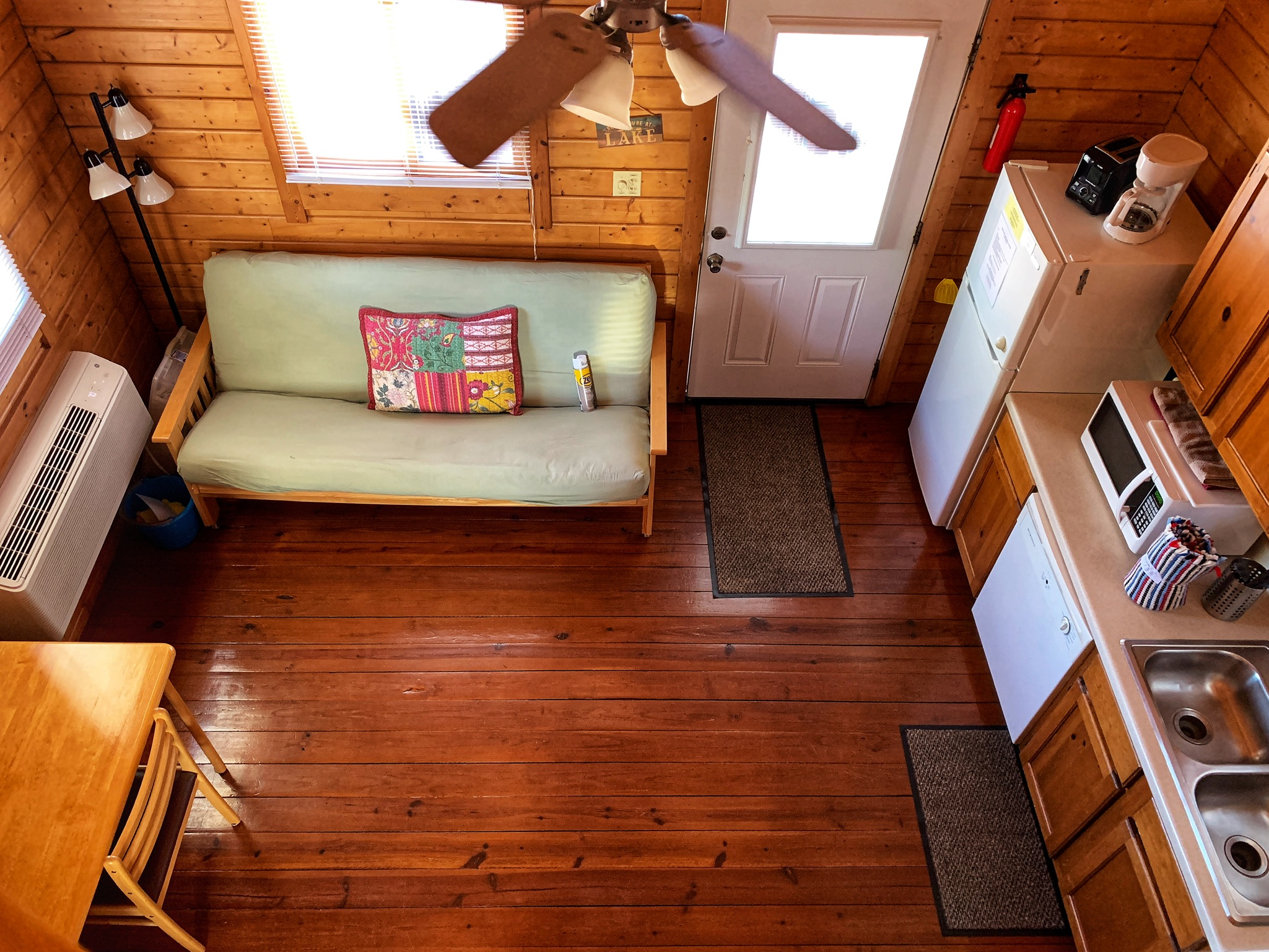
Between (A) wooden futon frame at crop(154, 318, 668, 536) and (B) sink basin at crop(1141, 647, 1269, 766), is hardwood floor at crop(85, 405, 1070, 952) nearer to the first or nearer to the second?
(A) wooden futon frame at crop(154, 318, 668, 536)

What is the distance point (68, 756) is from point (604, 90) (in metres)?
2.04

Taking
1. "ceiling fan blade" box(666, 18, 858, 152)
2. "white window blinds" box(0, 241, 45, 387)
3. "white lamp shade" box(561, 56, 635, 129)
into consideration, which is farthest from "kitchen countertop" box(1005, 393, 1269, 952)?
"white window blinds" box(0, 241, 45, 387)

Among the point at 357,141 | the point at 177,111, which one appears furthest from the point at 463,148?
the point at 177,111

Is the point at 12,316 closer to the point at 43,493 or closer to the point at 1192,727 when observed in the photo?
the point at 43,493

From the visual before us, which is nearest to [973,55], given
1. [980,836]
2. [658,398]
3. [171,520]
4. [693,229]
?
[693,229]

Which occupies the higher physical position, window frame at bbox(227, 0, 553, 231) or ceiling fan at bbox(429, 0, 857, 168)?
ceiling fan at bbox(429, 0, 857, 168)

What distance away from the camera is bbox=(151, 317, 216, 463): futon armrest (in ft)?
11.2

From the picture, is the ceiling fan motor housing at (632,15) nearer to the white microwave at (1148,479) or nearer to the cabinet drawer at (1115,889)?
the white microwave at (1148,479)

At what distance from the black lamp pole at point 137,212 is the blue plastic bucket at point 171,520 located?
0.69 m

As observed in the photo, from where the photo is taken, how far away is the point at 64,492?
9.95ft

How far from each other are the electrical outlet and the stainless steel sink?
7.47ft

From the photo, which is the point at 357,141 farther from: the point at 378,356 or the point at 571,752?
the point at 571,752

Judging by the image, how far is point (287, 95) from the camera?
320 centimetres

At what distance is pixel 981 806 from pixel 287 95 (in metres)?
3.37
